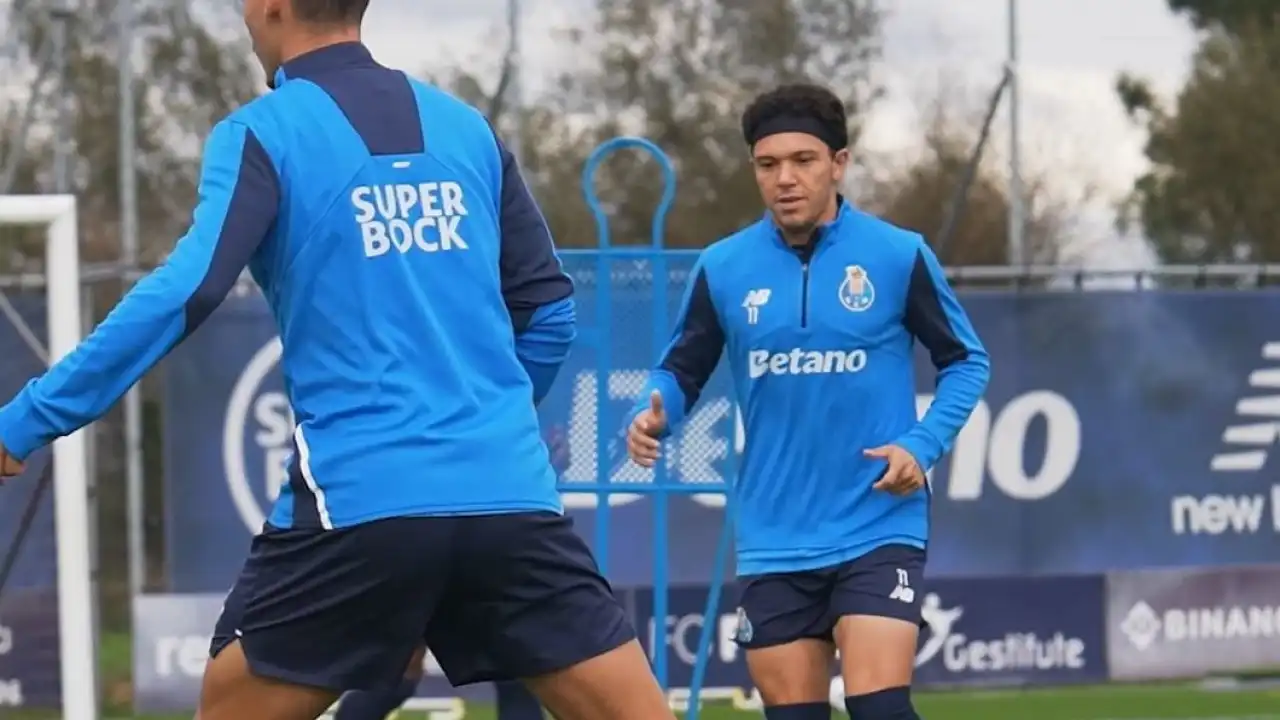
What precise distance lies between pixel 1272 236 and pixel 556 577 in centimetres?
2302

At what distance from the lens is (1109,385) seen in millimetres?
11742

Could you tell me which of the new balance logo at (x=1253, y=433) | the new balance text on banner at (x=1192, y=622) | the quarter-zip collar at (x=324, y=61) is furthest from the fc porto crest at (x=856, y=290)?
the new balance logo at (x=1253, y=433)

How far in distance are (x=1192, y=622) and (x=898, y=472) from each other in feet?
21.8

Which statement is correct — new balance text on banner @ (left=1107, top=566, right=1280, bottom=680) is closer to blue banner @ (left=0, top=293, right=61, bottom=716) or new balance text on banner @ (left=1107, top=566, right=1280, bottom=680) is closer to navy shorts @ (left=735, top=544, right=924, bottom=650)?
blue banner @ (left=0, top=293, right=61, bottom=716)

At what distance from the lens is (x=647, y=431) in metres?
5.73

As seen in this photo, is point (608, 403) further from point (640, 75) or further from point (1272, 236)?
point (1272, 236)

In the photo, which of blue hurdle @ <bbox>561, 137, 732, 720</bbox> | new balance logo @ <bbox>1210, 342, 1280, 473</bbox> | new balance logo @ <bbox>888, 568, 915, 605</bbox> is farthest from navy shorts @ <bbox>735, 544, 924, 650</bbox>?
new balance logo @ <bbox>1210, 342, 1280, 473</bbox>

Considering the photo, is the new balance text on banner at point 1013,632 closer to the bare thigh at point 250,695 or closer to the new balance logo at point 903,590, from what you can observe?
the new balance logo at point 903,590

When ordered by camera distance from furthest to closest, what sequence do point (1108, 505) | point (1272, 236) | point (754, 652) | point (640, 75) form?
point (1272, 236) < point (640, 75) < point (1108, 505) < point (754, 652)

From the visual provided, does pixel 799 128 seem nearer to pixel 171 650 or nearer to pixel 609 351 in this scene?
pixel 609 351

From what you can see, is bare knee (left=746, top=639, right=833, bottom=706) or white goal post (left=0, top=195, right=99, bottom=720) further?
white goal post (left=0, top=195, right=99, bottom=720)

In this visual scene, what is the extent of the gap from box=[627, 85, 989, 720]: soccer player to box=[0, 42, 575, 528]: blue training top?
1842mm

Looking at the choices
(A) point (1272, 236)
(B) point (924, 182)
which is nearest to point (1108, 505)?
(B) point (924, 182)

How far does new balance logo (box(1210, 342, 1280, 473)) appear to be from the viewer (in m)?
11.8
